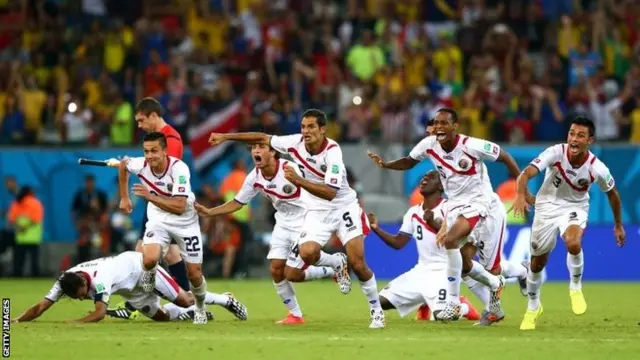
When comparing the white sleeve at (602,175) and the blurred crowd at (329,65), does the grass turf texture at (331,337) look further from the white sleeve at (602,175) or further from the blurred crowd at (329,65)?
the blurred crowd at (329,65)

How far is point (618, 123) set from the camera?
27703 millimetres

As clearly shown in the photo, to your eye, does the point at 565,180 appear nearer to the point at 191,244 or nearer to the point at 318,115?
the point at 318,115

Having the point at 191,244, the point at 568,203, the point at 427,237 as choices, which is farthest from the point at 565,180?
the point at 191,244

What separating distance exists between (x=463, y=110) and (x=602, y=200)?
318cm

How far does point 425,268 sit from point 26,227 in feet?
41.8

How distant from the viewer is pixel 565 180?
16062 mm

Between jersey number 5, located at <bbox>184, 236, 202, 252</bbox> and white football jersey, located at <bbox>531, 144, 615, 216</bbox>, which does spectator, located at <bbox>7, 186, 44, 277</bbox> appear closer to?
jersey number 5, located at <bbox>184, 236, 202, 252</bbox>

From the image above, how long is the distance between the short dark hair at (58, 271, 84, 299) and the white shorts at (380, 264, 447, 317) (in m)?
3.90

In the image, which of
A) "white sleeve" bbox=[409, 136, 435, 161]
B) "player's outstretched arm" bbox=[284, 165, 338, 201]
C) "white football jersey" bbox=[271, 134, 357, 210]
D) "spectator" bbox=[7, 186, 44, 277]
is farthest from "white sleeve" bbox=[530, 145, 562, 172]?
"spectator" bbox=[7, 186, 44, 277]

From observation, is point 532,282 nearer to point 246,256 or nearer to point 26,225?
point 246,256

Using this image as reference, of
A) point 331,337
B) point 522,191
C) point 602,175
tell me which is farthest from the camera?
point 602,175

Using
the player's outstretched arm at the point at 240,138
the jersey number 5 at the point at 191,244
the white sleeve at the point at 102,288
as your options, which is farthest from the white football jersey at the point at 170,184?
the white sleeve at the point at 102,288

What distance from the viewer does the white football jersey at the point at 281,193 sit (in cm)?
1700

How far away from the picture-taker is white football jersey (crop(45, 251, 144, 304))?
15.9 meters
